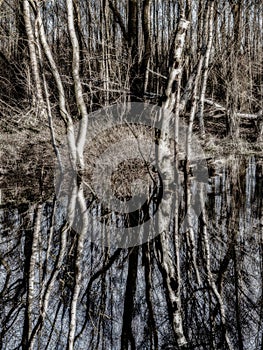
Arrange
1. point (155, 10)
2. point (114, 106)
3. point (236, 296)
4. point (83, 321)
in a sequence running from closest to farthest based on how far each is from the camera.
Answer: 1. point (83, 321)
2. point (236, 296)
3. point (114, 106)
4. point (155, 10)

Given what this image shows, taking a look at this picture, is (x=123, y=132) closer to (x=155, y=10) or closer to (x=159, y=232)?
(x=159, y=232)

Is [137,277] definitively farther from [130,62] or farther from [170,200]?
[130,62]

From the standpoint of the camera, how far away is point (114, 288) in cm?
450

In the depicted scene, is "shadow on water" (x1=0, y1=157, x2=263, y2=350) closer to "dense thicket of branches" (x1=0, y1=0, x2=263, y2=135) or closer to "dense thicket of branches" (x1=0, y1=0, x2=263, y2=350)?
"dense thicket of branches" (x1=0, y1=0, x2=263, y2=350)

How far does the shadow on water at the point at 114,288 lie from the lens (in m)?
3.68

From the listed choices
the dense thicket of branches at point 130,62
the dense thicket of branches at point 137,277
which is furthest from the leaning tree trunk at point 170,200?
the dense thicket of branches at point 130,62

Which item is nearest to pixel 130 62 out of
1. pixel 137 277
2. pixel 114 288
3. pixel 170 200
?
pixel 170 200

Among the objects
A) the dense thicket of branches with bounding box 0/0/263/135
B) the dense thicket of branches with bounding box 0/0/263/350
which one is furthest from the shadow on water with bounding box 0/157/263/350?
the dense thicket of branches with bounding box 0/0/263/135

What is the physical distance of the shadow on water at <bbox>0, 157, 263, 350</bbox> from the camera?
3.68 m

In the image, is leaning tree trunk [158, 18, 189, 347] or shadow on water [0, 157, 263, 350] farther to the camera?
leaning tree trunk [158, 18, 189, 347]

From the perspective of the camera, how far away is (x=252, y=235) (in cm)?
589

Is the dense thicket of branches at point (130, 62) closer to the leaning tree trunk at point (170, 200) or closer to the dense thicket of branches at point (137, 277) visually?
the leaning tree trunk at point (170, 200)

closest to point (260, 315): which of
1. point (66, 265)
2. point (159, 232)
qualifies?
point (66, 265)

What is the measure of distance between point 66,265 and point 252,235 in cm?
220
